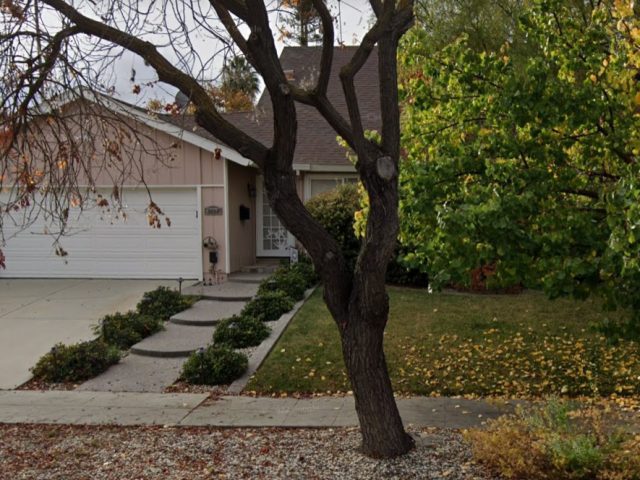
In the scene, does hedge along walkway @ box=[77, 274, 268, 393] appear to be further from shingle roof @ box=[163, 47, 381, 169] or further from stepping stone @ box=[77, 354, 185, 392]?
shingle roof @ box=[163, 47, 381, 169]

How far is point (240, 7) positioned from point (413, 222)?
2317 millimetres

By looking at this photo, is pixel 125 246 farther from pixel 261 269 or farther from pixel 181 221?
pixel 261 269

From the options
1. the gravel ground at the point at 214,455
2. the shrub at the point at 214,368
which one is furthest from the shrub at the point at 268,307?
the gravel ground at the point at 214,455

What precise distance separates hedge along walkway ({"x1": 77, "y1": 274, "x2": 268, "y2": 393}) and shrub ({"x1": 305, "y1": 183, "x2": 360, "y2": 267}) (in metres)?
2.01

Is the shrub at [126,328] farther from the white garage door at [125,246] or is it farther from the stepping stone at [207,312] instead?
the white garage door at [125,246]

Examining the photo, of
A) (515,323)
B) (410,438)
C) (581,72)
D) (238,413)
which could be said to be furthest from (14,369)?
(581,72)

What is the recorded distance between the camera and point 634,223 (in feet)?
12.2

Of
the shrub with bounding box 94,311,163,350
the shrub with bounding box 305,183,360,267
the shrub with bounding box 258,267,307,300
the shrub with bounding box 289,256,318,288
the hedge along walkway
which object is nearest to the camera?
the hedge along walkway

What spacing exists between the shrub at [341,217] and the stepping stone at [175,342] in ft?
11.7

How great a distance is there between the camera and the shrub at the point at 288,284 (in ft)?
40.5

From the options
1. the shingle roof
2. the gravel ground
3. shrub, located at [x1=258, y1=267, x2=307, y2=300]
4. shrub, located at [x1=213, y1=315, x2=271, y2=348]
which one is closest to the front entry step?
shrub, located at [x1=258, y1=267, x2=307, y2=300]

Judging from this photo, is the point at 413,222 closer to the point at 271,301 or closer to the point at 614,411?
the point at 614,411

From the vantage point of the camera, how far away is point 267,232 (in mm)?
16953

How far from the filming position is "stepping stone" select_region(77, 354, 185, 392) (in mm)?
8492
